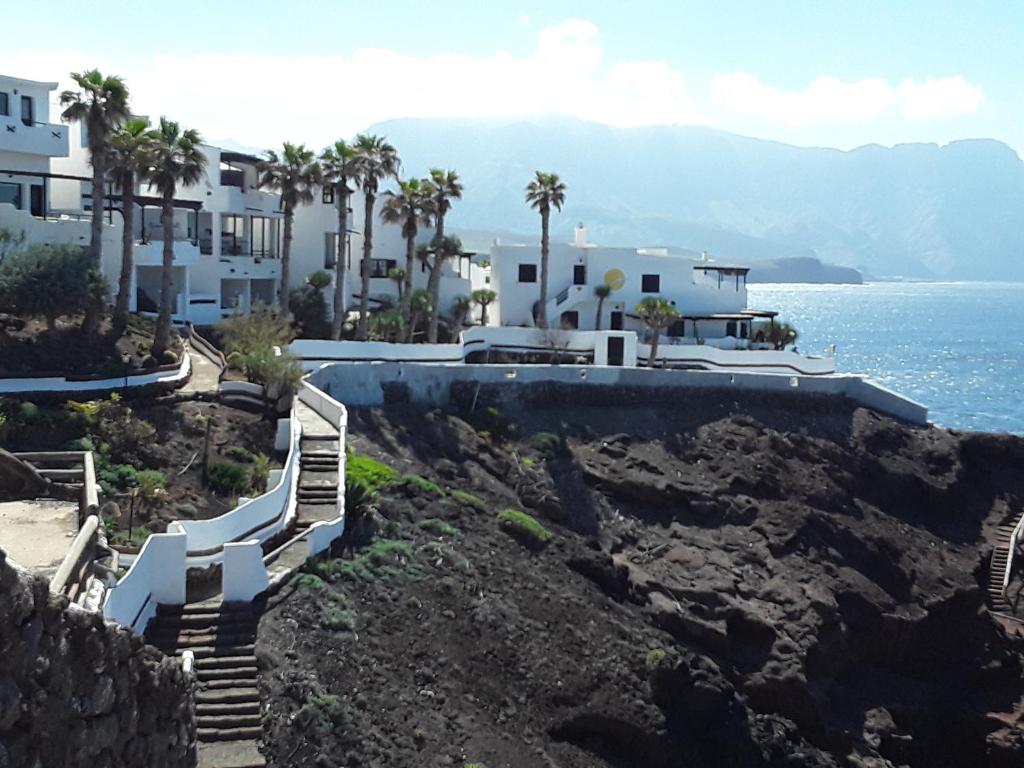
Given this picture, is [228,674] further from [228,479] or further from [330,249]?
[330,249]

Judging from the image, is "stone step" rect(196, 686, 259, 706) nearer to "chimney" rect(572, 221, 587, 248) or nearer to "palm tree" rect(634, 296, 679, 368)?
"palm tree" rect(634, 296, 679, 368)

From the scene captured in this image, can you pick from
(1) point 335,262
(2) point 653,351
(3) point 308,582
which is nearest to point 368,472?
(3) point 308,582

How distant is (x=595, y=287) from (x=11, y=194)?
23971 mm

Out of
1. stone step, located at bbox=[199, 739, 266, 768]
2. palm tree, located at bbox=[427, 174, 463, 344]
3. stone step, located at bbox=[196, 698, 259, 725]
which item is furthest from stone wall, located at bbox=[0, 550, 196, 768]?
palm tree, located at bbox=[427, 174, 463, 344]

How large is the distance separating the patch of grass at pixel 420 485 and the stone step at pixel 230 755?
12.1 metres

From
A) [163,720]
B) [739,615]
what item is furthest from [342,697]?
[739,615]

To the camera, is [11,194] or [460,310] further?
[460,310]

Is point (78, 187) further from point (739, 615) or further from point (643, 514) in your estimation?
point (739, 615)

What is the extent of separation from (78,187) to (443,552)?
30137mm

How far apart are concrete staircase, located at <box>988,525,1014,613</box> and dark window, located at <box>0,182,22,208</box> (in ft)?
110

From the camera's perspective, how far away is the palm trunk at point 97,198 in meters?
36.4

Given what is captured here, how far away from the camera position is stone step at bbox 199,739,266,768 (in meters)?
17.2

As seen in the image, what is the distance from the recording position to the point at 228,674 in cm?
1911

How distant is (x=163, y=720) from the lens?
9.55 metres
